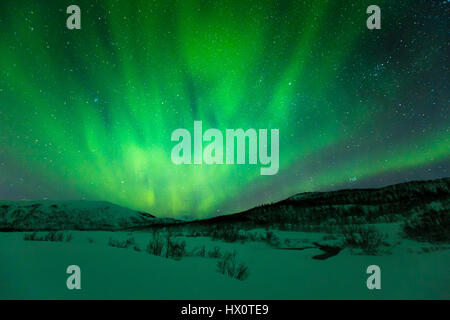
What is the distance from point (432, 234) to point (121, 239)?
4.47 meters

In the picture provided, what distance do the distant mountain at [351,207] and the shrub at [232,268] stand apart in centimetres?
339

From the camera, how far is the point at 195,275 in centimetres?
337

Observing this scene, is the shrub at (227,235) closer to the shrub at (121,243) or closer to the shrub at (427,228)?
the shrub at (121,243)

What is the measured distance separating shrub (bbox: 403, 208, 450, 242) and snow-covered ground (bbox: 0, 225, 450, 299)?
0.88 metres

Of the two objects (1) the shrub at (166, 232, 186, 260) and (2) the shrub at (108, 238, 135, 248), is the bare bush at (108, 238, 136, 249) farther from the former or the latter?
(1) the shrub at (166, 232, 186, 260)

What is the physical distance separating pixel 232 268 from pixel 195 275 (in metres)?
0.44

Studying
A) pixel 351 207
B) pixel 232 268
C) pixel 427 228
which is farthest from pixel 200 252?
pixel 351 207

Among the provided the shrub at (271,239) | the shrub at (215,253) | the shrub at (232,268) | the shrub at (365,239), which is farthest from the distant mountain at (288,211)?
the shrub at (232,268)

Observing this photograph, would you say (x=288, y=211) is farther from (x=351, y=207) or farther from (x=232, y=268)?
(x=232, y=268)

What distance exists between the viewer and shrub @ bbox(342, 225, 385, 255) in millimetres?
4809

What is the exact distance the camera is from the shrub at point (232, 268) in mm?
3592
